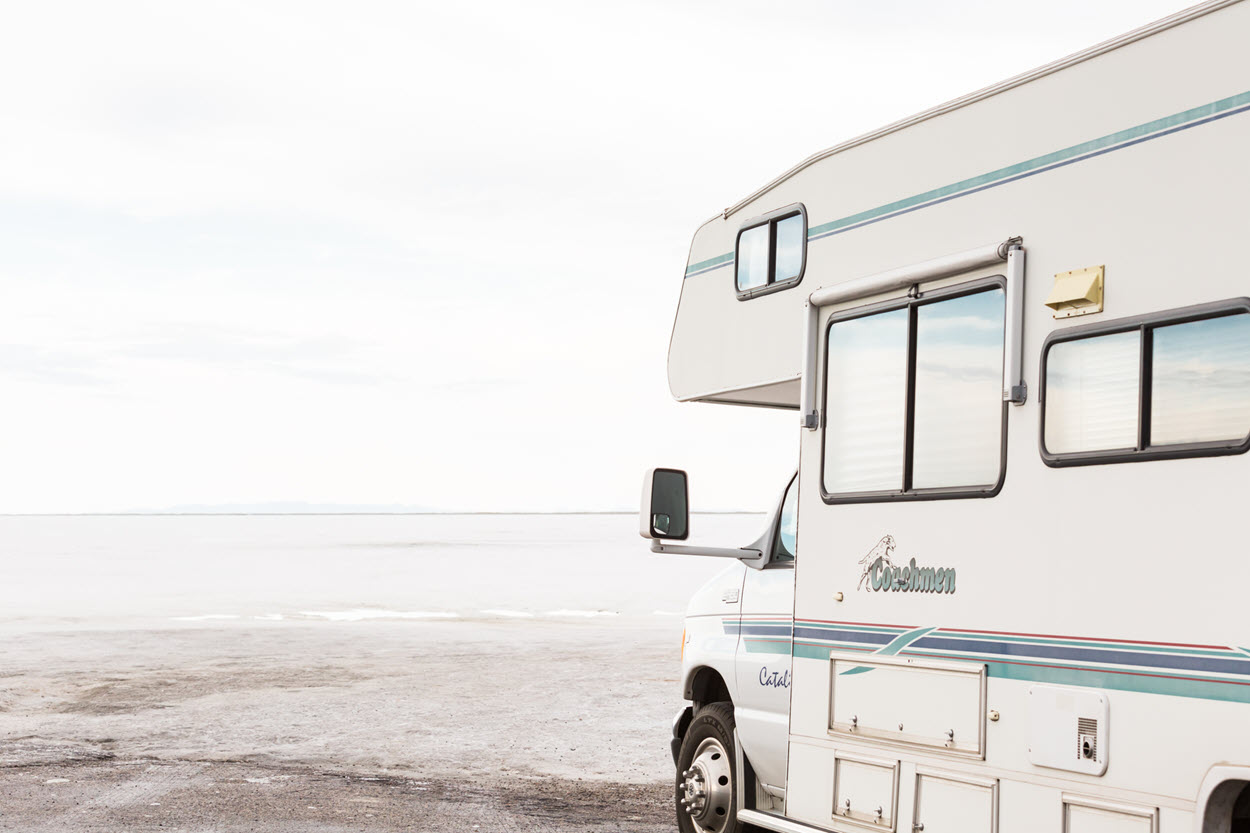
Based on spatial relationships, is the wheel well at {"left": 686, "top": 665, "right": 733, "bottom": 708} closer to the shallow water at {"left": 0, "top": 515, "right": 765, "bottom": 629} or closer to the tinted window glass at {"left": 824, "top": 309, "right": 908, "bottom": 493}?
the tinted window glass at {"left": 824, "top": 309, "right": 908, "bottom": 493}

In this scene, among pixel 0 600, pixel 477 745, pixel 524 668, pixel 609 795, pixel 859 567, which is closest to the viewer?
pixel 859 567

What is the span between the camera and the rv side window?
3.67 meters

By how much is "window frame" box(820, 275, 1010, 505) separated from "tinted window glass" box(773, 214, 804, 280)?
387 mm

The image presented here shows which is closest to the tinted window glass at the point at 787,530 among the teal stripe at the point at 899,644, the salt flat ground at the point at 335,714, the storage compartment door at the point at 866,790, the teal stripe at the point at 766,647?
the teal stripe at the point at 766,647

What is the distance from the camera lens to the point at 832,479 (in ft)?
17.5

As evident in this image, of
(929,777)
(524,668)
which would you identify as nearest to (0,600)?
(524,668)

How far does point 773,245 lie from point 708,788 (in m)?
2.73

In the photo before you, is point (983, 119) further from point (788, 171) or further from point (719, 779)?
point (719, 779)

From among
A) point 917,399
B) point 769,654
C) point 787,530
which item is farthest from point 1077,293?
point 769,654

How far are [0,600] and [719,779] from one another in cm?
2763

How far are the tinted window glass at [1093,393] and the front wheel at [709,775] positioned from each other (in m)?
2.89

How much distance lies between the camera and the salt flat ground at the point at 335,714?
8289mm

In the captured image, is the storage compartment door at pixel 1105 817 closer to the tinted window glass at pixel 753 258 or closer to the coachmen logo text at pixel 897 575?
the coachmen logo text at pixel 897 575

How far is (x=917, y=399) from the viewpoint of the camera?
493 cm
